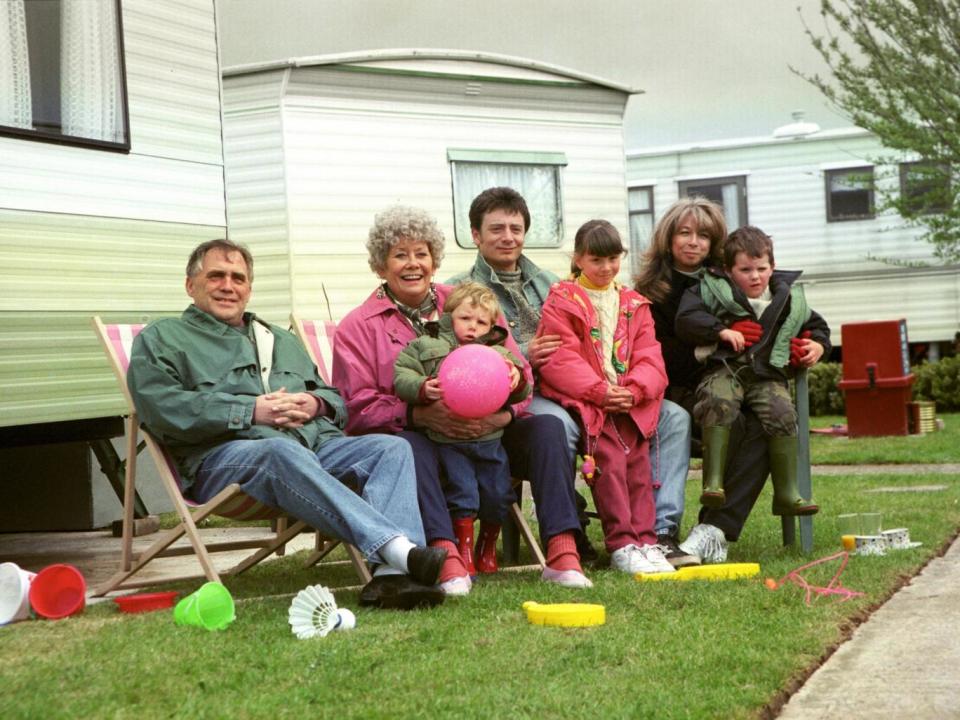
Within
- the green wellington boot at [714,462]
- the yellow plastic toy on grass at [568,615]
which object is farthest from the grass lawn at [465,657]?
the green wellington boot at [714,462]

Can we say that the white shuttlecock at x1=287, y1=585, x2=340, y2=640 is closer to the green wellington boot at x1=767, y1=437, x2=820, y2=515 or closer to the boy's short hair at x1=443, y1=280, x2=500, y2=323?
the boy's short hair at x1=443, y1=280, x2=500, y2=323

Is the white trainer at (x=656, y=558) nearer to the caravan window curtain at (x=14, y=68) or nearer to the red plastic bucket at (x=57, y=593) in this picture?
the red plastic bucket at (x=57, y=593)

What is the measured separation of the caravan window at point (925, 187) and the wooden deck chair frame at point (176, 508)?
10.8 metres

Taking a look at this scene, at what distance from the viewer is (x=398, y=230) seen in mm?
4414

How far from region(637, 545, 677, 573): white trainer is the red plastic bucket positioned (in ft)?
5.80

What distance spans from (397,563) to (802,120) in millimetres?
14473

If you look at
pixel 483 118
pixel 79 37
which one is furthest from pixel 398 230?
pixel 483 118

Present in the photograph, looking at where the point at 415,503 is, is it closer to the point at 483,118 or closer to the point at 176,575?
the point at 176,575

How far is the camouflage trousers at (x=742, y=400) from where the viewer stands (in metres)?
4.71

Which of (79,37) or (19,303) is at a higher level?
(79,37)

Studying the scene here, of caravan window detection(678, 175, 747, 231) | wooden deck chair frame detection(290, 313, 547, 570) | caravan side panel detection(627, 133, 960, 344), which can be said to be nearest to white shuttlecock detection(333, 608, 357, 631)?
wooden deck chair frame detection(290, 313, 547, 570)

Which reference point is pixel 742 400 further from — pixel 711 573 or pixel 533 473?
pixel 533 473

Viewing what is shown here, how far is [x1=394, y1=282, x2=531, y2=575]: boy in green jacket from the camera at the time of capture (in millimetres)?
4262

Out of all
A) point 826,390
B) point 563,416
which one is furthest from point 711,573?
point 826,390
